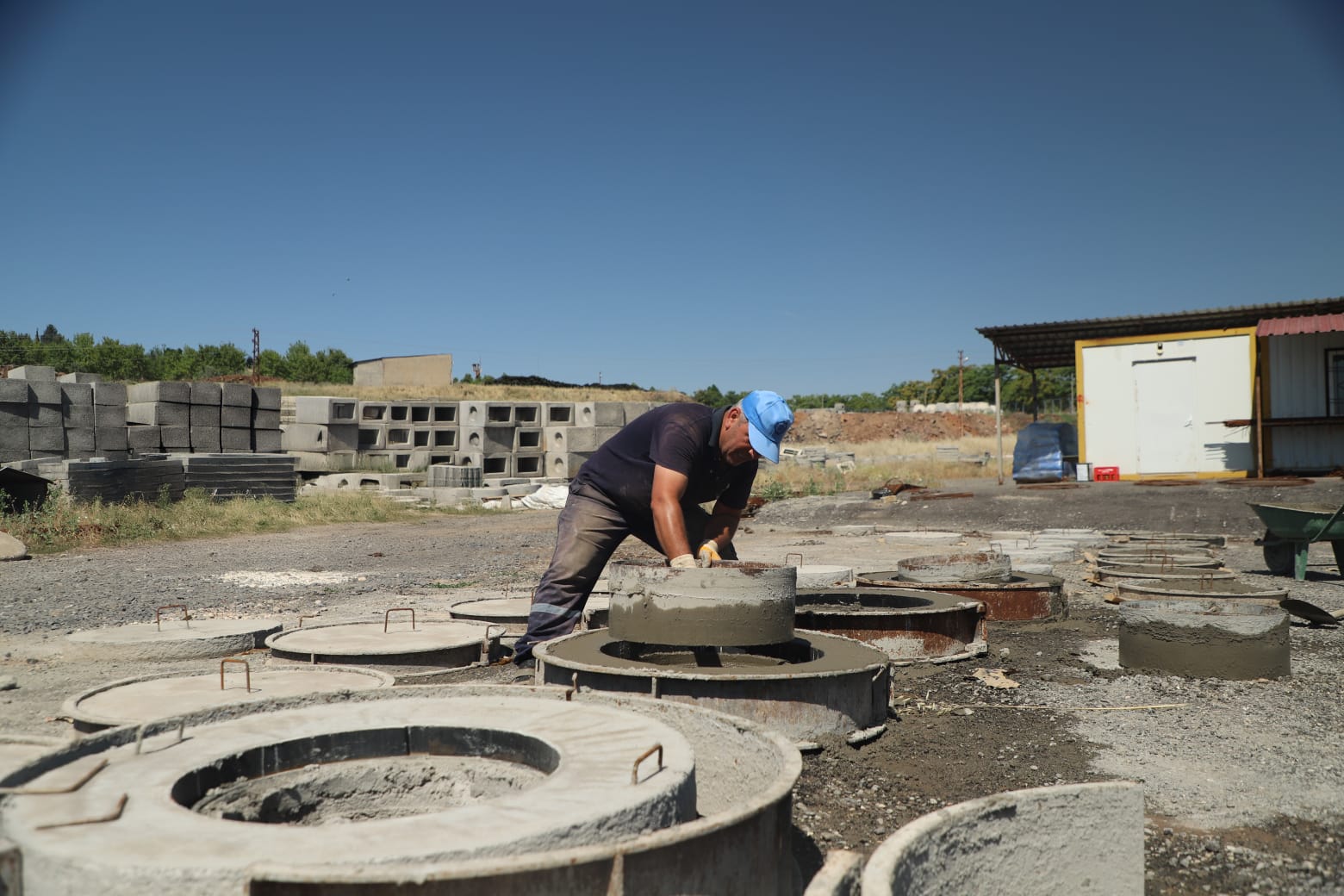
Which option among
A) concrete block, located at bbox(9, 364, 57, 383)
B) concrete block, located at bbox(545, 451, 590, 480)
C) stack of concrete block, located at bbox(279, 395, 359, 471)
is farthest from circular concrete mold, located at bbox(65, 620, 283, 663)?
concrete block, located at bbox(545, 451, 590, 480)

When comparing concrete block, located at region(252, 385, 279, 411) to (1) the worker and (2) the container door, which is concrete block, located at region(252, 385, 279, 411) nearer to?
(1) the worker

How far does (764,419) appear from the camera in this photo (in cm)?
467

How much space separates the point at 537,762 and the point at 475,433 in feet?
75.7

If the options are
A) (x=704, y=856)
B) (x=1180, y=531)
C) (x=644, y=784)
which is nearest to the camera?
(x=704, y=856)

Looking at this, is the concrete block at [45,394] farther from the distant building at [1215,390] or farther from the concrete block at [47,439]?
the distant building at [1215,390]

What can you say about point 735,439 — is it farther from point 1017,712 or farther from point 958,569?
point 958,569

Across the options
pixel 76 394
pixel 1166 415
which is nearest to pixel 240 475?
pixel 76 394

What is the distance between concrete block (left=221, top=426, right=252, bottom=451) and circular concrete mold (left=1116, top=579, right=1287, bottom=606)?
57.6ft

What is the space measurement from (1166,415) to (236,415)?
1846 centimetres

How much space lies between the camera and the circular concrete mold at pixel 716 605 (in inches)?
167

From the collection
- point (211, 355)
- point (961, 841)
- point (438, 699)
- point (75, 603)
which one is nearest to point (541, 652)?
point (438, 699)

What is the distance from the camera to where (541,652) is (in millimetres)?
4438

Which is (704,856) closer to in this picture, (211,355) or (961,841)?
(961,841)

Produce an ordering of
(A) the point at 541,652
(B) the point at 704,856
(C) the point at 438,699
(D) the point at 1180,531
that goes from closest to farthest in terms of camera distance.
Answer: (B) the point at 704,856
(C) the point at 438,699
(A) the point at 541,652
(D) the point at 1180,531
